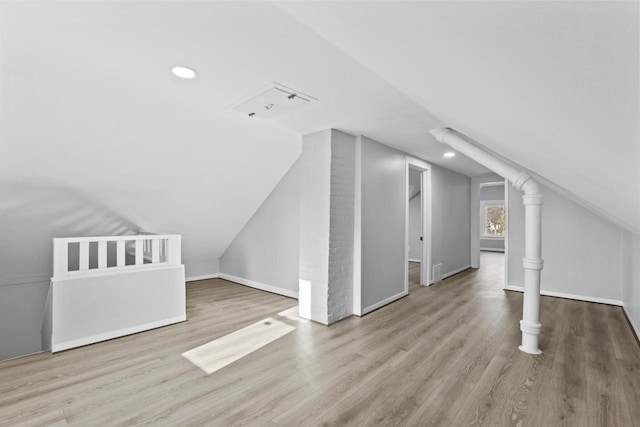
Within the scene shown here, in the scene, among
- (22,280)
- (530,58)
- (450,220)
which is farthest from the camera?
(450,220)

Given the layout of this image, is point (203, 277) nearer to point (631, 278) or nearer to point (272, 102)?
point (272, 102)

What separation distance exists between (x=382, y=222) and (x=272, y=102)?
225 centimetres

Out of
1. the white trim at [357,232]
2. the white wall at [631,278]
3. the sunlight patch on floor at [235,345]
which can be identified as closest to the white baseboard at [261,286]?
the sunlight patch on floor at [235,345]

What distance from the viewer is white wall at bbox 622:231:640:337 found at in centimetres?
319

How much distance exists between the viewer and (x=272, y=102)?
277 cm

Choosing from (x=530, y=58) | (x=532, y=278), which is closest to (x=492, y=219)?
(x=532, y=278)

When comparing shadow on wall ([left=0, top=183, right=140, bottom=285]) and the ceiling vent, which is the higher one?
the ceiling vent

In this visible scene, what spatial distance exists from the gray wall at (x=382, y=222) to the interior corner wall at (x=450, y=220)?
133 centimetres

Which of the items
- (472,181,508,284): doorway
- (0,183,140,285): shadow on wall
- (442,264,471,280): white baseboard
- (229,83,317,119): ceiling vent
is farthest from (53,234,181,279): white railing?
(472,181,508,284): doorway

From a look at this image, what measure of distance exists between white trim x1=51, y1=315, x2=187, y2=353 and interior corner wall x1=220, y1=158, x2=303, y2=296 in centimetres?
160

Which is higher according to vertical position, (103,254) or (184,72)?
(184,72)

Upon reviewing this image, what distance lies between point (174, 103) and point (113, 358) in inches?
93.9

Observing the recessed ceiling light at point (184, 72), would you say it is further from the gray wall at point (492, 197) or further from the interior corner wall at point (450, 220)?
the gray wall at point (492, 197)

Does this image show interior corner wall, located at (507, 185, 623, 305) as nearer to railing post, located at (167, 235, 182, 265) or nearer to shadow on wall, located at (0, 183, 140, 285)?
railing post, located at (167, 235, 182, 265)
